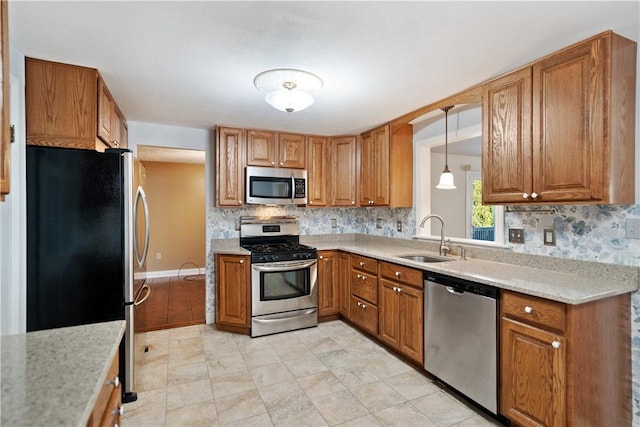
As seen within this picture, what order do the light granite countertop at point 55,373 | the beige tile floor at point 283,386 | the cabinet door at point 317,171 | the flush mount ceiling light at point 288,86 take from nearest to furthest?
the light granite countertop at point 55,373
the beige tile floor at point 283,386
the flush mount ceiling light at point 288,86
the cabinet door at point 317,171

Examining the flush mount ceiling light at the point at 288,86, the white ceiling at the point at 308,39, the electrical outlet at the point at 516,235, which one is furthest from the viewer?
the electrical outlet at the point at 516,235

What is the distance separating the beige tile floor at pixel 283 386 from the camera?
2.05 meters

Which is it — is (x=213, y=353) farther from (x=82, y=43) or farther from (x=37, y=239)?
(x=82, y=43)

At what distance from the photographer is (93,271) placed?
6.66 ft

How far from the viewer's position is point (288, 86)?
2.29 metres

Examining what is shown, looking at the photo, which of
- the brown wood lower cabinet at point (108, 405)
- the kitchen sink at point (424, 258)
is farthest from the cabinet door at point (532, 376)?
the brown wood lower cabinet at point (108, 405)

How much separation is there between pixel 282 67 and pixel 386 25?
754mm

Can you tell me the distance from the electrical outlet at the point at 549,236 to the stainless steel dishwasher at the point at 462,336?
2.14ft

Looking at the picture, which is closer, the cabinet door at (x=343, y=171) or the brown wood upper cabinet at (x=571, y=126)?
the brown wood upper cabinet at (x=571, y=126)

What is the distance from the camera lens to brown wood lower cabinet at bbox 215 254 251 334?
3.41 metres

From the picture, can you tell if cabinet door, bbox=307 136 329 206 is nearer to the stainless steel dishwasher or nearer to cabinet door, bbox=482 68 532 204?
the stainless steel dishwasher

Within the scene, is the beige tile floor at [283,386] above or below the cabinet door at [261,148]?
below

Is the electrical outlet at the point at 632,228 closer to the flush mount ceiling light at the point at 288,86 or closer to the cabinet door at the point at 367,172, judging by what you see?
the flush mount ceiling light at the point at 288,86

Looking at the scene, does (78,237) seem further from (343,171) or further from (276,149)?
(343,171)
